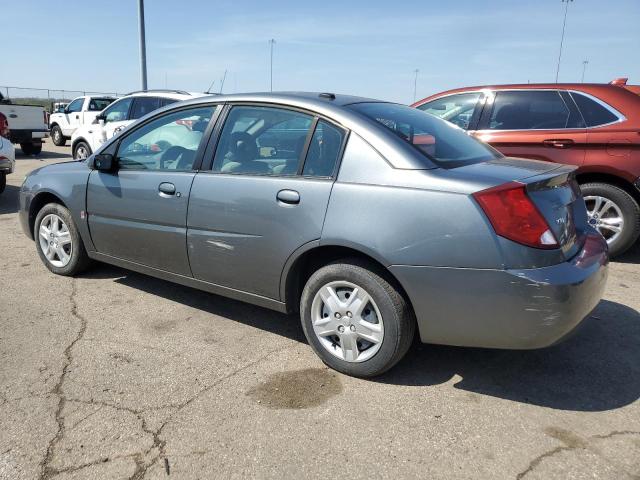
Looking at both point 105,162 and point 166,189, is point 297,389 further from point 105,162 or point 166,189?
point 105,162

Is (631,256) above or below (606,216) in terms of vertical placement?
below

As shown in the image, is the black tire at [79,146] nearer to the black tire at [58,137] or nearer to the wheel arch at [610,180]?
the black tire at [58,137]

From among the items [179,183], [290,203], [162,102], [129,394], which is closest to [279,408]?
[129,394]

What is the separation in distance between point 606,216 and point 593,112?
109 cm

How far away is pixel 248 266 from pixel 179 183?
814mm

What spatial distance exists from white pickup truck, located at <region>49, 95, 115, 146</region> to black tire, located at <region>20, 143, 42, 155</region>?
1.66m

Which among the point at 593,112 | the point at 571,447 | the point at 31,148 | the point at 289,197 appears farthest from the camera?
the point at 31,148

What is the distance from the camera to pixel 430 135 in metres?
3.29

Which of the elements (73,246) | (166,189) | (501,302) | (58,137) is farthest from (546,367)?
(58,137)

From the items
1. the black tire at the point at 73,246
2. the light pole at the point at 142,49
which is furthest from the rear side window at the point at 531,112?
the light pole at the point at 142,49

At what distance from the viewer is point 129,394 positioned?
2.81 metres

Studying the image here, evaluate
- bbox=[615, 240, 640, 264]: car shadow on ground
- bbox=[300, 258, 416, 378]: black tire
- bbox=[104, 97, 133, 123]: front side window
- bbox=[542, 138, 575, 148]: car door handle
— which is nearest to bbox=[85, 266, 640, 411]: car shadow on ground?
bbox=[300, 258, 416, 378]: black tire

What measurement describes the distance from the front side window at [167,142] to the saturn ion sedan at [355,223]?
0.01 m

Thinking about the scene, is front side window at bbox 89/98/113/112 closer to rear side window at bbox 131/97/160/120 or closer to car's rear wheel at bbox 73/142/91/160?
car's rear wheel at bbox 73/142/91/160
